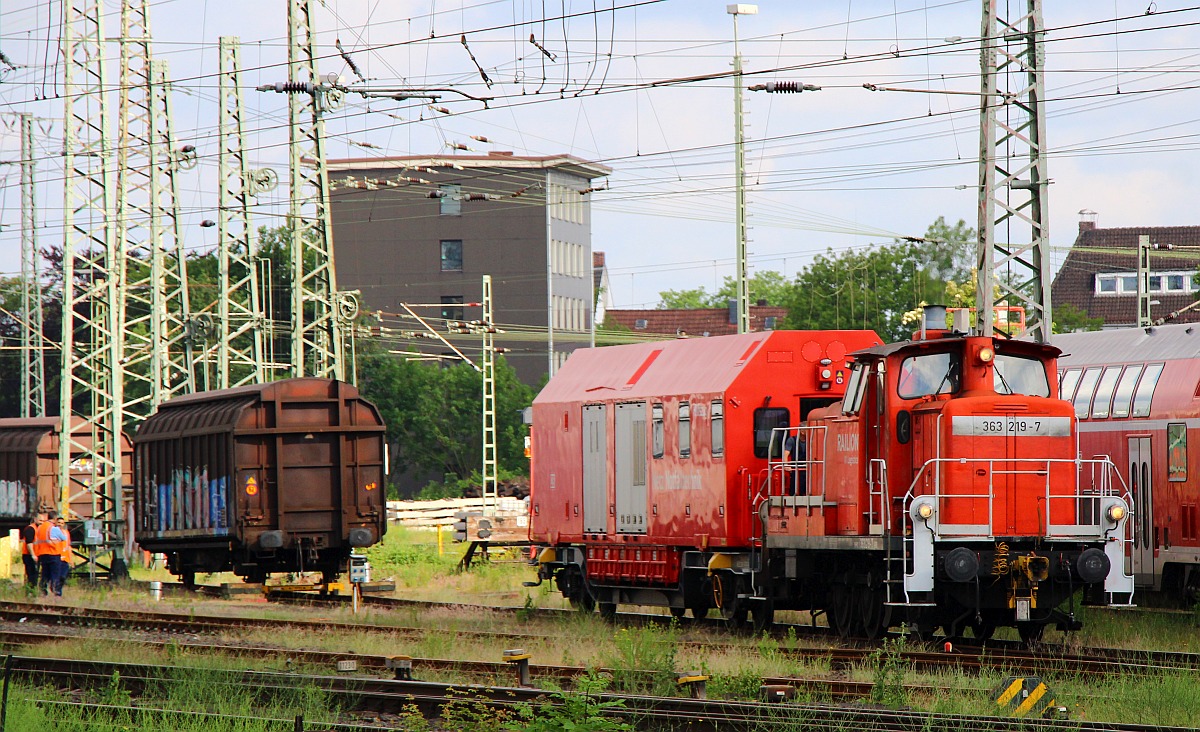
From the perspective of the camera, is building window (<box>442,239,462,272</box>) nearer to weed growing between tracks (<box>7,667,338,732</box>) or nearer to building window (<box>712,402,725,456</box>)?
building window (<box>712,402,725,456</box>)

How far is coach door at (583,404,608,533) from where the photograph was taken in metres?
22.4

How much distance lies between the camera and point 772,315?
337 ft

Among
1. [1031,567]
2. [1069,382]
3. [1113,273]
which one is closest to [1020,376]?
[1031,567]

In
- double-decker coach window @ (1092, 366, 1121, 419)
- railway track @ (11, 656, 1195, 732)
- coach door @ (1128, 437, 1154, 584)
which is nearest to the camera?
railway track @ (11, 656, 1195, 732)

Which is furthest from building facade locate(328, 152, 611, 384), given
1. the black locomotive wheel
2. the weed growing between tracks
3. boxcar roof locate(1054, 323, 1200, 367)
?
the weed growing between tracks

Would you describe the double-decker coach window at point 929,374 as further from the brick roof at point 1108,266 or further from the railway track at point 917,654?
the brick roof at point 1108,266

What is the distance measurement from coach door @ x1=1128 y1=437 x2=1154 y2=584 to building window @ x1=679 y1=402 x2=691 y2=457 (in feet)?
20.9

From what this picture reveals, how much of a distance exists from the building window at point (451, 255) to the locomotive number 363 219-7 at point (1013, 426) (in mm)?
73001

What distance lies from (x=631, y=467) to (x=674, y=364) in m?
1.60

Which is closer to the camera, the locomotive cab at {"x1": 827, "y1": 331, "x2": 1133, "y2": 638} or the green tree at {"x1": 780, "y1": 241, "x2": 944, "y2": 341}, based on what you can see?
the locomotive cab at {"x1": 827, "y1": 331, "x2": 1133, "y2": 638}

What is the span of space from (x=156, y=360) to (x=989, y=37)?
19021 mm

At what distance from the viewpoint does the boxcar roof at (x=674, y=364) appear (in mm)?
19703

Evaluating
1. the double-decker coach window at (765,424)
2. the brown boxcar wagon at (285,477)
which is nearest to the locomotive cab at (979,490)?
the double-decker coach window at (765,424)

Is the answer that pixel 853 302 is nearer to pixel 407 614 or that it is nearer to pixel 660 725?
pixel 407 614
